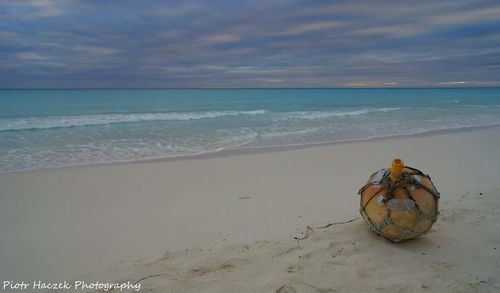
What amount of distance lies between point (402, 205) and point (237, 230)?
1975 mm

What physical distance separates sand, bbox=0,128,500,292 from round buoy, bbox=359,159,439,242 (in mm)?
200

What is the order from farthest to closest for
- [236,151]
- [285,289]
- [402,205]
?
[236,151] < [402,205] < [285,289]

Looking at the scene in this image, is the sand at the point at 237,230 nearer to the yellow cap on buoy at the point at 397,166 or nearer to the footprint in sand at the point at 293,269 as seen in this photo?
the footprint in sand at the point at 293,269

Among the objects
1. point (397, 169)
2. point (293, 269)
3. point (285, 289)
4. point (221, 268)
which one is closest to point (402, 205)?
point (397, 169)

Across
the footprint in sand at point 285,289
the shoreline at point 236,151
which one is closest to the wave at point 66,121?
the shoreline at point 236,151

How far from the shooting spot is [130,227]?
431 centimetres

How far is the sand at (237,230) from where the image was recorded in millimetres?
2916

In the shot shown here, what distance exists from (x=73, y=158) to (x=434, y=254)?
8.16 metres

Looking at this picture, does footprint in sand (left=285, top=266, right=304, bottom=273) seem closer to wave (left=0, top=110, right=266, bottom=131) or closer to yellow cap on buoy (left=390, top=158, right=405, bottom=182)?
yellow cap on buoy (left=390, top=158, right=405, bottom=182)

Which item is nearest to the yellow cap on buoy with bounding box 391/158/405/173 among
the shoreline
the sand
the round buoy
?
the round buoy

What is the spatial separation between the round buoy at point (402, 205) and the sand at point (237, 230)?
0.66 ft

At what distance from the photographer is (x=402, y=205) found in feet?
10.4

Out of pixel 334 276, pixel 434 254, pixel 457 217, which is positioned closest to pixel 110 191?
pixel 334 276

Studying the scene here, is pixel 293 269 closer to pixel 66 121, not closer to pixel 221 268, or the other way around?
pixel 221 268
